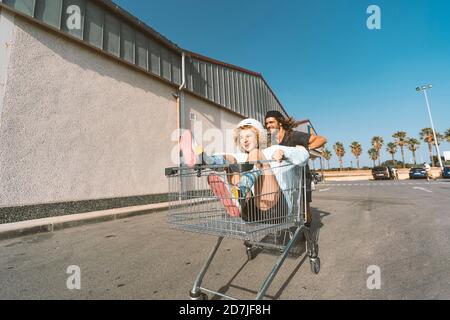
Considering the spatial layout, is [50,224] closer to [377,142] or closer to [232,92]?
[232,92]

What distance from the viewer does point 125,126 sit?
22.9 feet

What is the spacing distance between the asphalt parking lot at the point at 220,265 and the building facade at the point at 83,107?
6.00 ft

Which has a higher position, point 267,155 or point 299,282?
point 267,155

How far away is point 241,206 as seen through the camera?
1.77 m

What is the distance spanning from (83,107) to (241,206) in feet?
19.3

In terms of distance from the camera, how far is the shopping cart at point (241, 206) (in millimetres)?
1713

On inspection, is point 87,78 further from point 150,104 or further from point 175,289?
point 175,289

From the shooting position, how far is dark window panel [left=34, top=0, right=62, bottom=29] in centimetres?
514

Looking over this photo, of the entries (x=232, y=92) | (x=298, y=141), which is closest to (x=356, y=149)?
(x=232, y=92)

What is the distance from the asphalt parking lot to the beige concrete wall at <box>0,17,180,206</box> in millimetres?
1834

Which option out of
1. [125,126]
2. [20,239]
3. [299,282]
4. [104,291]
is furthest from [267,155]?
[125,126]

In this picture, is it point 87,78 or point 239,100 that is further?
point 239,100

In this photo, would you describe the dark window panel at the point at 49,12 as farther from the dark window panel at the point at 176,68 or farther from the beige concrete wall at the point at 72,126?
the dark window panel at the point at 176,68

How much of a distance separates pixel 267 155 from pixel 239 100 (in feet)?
37.6
